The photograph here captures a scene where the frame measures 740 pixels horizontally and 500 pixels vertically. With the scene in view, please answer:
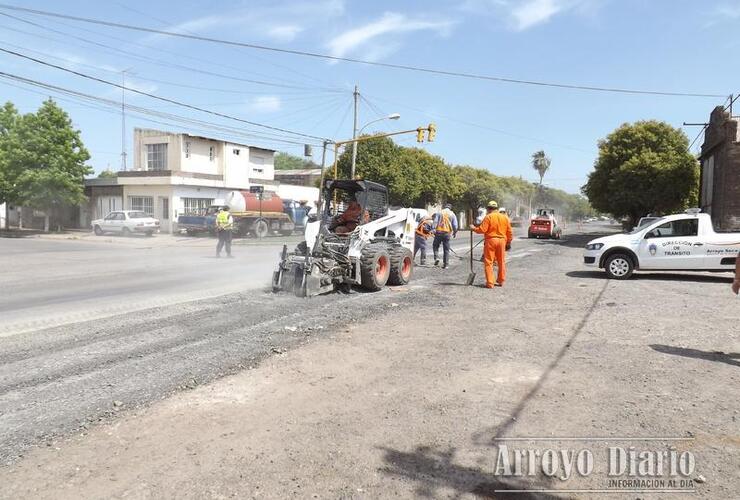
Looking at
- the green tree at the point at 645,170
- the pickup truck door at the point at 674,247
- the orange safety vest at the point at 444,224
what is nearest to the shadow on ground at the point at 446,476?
the pickup truck door at the point at 674,247

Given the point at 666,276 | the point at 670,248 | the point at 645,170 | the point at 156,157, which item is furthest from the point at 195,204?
the point at 670,248

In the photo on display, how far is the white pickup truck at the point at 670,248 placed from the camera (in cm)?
1216

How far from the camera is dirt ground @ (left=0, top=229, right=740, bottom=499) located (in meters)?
3.27

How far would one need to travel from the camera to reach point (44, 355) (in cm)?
577

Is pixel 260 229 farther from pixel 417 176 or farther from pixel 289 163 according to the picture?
pixel 289 163

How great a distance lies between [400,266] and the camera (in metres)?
11.2

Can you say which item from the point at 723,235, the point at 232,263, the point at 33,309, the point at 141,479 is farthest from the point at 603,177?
the point at 141,479

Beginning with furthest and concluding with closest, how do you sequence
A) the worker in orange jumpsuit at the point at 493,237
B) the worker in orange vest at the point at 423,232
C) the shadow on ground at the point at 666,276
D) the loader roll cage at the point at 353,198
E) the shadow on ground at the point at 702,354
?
the worker in orange vest at the point at 423,232
the shadow on ground at the point at 666,276
the worker in orange jumpsuit at the point at 493,237
the loader roll cage at the point at 353,198
the shadow on ground at the point at 702,354

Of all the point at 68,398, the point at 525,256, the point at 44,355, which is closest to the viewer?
the point at 68,398

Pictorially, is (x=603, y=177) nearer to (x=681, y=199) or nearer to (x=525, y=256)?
(x=681, y=199)

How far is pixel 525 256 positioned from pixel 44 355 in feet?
55.8

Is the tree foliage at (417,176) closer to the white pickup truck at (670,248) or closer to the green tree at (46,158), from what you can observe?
the white pickup truck at (670,248)

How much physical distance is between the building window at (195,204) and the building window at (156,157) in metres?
3.87

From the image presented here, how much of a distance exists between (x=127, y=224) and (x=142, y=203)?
485 cm
